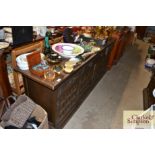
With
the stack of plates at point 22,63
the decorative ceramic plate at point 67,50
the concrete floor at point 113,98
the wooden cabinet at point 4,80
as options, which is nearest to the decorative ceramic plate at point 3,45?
the wooden cabinet at point 4,80

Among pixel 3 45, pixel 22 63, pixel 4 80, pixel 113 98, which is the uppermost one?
pixel 3 45

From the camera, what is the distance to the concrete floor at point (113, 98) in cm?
212

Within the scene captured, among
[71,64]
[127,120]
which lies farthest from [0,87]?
[127,120]

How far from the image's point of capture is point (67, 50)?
6.22 ft

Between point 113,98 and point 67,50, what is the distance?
124 cm

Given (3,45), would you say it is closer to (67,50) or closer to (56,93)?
(67,50)

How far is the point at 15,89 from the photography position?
195cm

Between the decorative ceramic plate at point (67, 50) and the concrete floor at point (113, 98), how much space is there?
86 centimetres

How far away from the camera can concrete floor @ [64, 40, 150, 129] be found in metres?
2.12

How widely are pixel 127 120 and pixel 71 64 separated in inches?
46.5

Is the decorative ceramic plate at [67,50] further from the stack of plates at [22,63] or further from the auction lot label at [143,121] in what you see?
the auction lot label at [143,121]

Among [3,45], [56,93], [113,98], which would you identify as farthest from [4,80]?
[113,98]

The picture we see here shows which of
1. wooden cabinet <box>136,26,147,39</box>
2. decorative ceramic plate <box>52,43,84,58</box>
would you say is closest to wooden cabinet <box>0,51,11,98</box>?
decorative ceramic plate <box>52,43,84,58</box>

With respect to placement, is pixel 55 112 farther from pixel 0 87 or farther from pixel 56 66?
pixel 0 87
